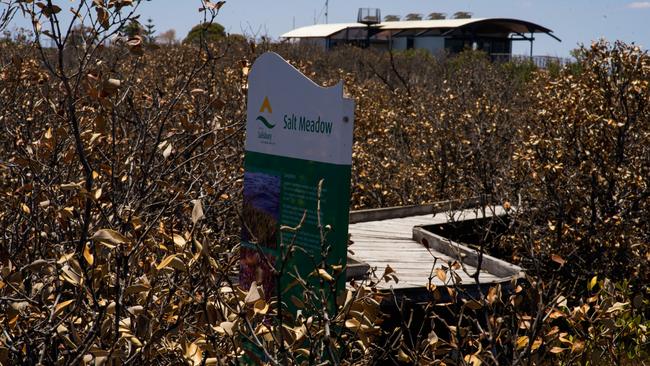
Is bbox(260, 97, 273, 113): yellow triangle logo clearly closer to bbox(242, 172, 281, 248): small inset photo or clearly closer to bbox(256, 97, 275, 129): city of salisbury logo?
bbox(256, 97, 275, 129): city of salisbury logo

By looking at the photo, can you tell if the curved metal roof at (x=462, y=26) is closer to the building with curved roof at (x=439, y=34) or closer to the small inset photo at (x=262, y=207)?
the building with curved roof at (x=439, y=34)

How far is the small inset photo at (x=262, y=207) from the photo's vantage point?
5141mm

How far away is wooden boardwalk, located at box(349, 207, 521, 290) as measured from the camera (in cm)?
734

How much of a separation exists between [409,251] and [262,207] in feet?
11.7

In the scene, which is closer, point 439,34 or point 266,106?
point 266,106

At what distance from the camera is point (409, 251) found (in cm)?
854

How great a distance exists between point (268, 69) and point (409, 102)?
32.6 feet

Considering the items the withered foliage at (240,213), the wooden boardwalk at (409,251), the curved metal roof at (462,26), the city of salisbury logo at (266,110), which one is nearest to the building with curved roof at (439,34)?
the curved metal roof at (462,26)

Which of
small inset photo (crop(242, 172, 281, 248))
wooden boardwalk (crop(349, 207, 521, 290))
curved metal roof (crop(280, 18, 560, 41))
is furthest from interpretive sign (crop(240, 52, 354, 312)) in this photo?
A: curved metal roof (crop(280, 18, 560, 41))

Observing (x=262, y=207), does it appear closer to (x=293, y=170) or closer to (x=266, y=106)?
(x=293, y=170)

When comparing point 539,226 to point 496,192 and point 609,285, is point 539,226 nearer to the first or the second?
point 496,192

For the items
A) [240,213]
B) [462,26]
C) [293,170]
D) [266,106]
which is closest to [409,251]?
[240,213]

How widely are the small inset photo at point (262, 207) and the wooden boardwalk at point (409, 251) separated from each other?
1.30 metres

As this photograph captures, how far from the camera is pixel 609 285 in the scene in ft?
14.0
